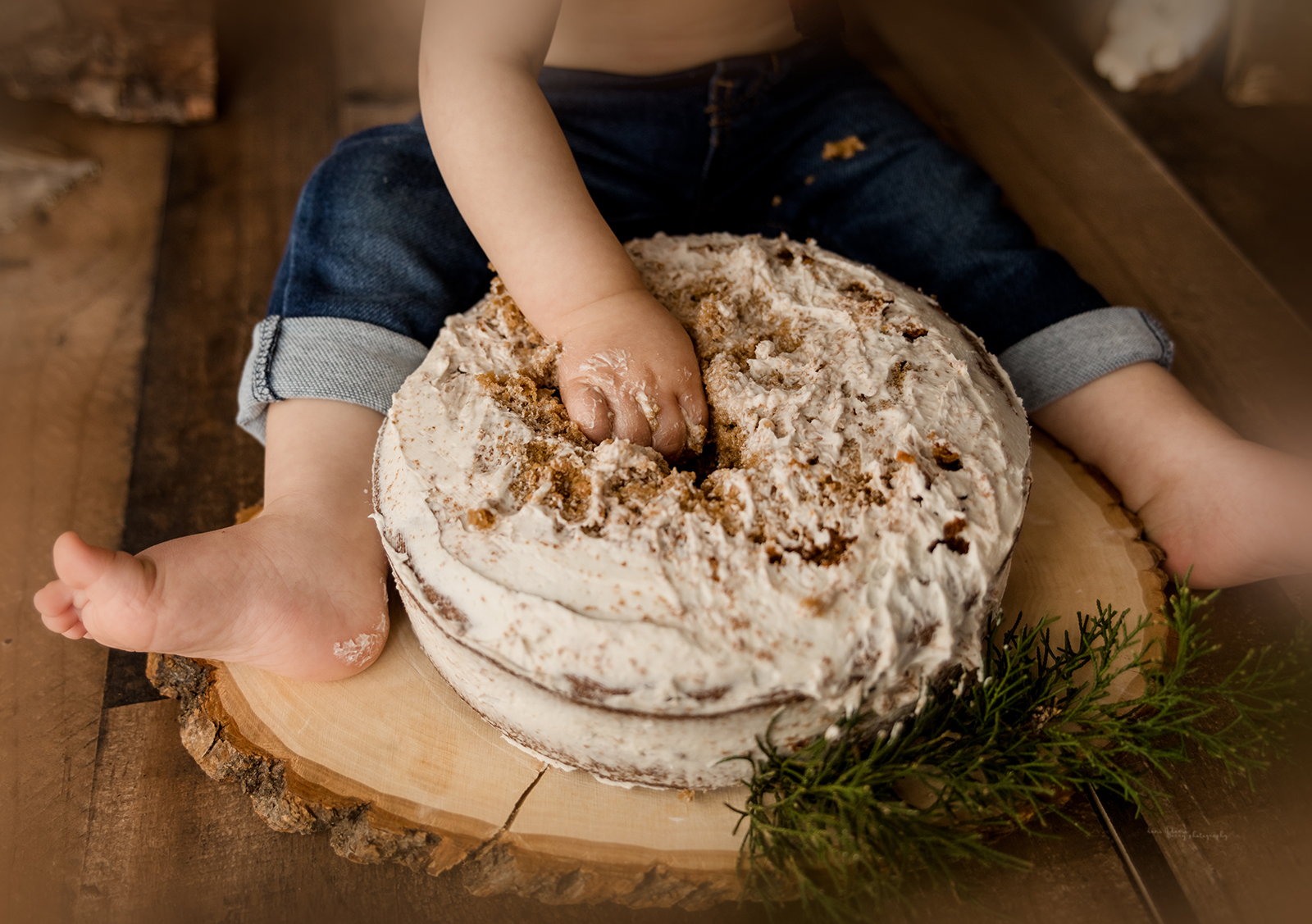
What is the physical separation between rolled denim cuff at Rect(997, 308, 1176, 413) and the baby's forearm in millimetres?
496

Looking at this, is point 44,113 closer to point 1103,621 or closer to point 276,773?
point 276,773

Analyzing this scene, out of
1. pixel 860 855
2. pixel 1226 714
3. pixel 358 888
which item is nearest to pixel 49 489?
pixel 358 888

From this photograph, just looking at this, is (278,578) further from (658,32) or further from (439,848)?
(658,32)

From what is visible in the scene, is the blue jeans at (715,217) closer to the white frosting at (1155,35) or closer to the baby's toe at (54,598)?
the baby's toe at (54,598)

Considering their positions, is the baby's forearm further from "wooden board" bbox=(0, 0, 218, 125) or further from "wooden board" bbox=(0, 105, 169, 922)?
"wooden board" bbox=(0, 0, 218, 125)

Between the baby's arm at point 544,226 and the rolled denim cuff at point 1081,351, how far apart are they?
463 mm

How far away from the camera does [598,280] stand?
794 millimetres

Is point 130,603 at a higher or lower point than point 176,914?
higher

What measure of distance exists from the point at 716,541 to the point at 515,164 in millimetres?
439

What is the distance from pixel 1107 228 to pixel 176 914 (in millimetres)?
1535

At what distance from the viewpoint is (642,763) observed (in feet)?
2.24

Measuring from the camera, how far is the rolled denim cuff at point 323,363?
0.91 m

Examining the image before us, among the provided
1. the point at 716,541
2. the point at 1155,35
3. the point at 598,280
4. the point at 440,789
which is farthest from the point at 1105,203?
the point at 440,789

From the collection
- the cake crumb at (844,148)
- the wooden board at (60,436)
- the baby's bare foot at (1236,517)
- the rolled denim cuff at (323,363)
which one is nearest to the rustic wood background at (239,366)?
the wooden board at (60,436)
